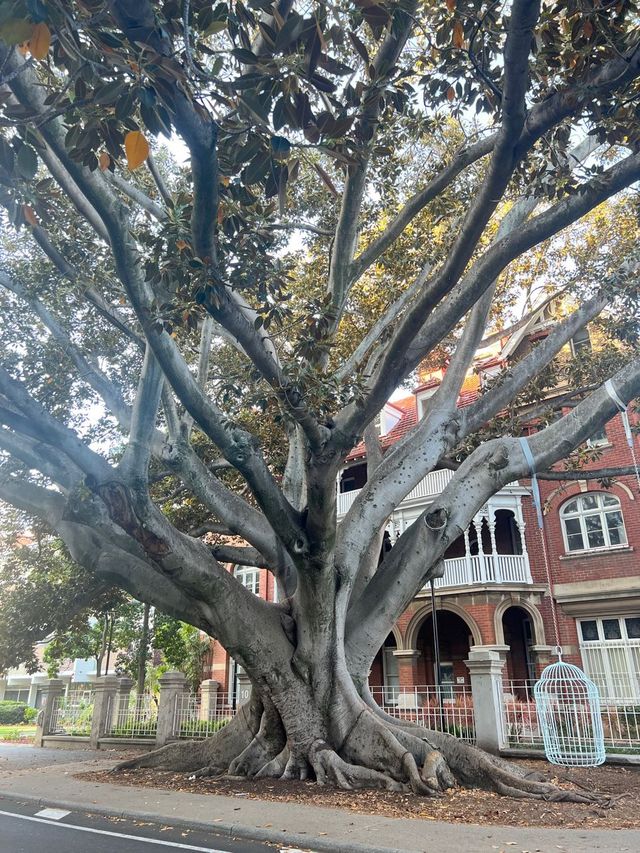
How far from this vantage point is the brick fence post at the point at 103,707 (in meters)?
17.6

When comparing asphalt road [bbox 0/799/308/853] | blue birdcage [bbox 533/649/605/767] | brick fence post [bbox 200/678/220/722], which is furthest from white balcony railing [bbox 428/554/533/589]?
asphalt road [bbox 0/799/308/853]

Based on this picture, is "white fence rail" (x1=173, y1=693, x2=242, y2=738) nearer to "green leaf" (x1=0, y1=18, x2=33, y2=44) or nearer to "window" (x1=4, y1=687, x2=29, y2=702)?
"green leaf" (x1=0, y1=18, x2=33, y2=44)

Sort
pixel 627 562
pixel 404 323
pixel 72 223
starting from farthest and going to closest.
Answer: pixel 627 562 < pixel 72 223 < pixel 404 323

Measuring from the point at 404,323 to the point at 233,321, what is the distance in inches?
75.0

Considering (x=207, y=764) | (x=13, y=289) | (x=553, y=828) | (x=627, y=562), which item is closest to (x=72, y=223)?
(x=13, y=289)

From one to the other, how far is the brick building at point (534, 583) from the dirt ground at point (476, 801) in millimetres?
9195

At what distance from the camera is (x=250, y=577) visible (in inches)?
1156

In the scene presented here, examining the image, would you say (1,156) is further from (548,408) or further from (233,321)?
(548,408)

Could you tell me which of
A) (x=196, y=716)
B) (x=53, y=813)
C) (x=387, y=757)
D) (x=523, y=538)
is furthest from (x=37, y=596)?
(x=523, y=538)

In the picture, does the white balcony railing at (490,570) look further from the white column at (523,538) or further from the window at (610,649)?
the window at (610,649)

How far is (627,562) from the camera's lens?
63.6 feet

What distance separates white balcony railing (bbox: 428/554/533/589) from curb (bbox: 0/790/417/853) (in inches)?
568

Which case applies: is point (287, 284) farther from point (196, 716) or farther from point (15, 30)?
point (196, 716)

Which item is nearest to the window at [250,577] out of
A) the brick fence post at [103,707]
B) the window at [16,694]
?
the brick fence post at [103,707]
